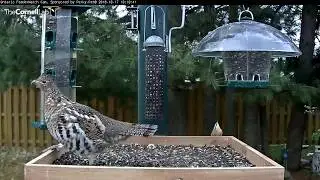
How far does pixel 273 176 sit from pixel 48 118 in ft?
3.56

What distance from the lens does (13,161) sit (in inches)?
329

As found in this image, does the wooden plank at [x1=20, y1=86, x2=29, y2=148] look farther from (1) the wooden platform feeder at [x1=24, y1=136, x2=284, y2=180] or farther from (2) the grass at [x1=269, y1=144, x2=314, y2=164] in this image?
(1) the wooden platform feeder at [x1=24, y1=136, x2=284, y2=180]

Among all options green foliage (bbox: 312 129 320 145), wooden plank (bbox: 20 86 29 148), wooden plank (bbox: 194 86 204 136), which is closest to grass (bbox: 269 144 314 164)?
green foliage (bbox: 312 129 320 145)

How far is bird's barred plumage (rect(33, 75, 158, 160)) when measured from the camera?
259cm

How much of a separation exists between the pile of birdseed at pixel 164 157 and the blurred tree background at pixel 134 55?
2.26 meters

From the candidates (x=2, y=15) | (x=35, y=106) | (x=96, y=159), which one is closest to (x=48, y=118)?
(x=96, y=159)

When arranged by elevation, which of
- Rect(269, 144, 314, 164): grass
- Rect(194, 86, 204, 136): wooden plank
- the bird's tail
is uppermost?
the bird's tail

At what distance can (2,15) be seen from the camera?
6.29 meters

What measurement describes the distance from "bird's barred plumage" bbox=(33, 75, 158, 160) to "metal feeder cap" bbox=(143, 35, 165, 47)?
117 cm

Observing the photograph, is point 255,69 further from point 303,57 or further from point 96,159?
point 303,57

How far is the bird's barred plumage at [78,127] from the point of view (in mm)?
2586

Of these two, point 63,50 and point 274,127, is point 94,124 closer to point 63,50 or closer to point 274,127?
point 63,50

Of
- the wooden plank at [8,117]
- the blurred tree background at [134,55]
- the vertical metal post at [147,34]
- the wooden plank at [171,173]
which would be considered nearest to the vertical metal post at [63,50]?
the vertical metal post at [147,34]

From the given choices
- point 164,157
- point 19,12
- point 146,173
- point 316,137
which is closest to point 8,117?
point 19,12
